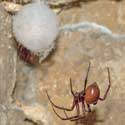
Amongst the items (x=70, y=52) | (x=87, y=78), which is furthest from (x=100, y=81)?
(x=70, y=52)

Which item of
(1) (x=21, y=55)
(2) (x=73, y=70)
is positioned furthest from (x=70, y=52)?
(1) (x=21, y=55)

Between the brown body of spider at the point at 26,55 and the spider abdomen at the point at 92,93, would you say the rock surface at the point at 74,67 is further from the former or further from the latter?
the spider abdomen at the point at 92,93

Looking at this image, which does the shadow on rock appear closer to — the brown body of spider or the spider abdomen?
the spider abdomen

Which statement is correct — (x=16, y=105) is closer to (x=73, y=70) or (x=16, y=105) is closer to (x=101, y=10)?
(x=73, y=70)

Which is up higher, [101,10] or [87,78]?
[101,10]

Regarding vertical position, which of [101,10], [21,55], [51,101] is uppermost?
[101,10]

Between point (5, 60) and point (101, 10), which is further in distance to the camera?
point (101, 10)

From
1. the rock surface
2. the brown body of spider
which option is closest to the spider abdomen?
the rock surface

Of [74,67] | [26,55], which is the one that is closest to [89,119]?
[74,67]

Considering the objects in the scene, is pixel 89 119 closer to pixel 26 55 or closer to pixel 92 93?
pixel 92 93
